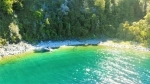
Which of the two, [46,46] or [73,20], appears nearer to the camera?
[46,46]

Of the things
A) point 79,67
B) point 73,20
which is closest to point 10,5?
point 73,20

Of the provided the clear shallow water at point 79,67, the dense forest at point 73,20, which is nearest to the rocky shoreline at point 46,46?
the dense forest at point 73,20

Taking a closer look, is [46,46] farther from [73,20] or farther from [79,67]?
[79,67]

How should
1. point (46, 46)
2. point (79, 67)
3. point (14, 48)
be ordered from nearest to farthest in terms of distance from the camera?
point (79, 67)
point (14, 48)
point (46, 46)

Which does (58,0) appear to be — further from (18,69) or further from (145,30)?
(18,69)

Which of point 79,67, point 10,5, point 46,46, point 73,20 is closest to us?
point 79,67

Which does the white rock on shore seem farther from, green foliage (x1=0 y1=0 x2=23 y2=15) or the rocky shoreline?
green foliage (x1=0 y1=0 x2=23 y2=15)

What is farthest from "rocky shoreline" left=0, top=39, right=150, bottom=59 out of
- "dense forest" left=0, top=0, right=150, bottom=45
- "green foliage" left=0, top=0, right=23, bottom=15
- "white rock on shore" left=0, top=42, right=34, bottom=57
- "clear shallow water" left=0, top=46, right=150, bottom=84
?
A: "green foliage" left=0, top=0, right=23, bottom=15

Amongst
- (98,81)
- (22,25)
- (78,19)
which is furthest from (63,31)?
(98,81)
